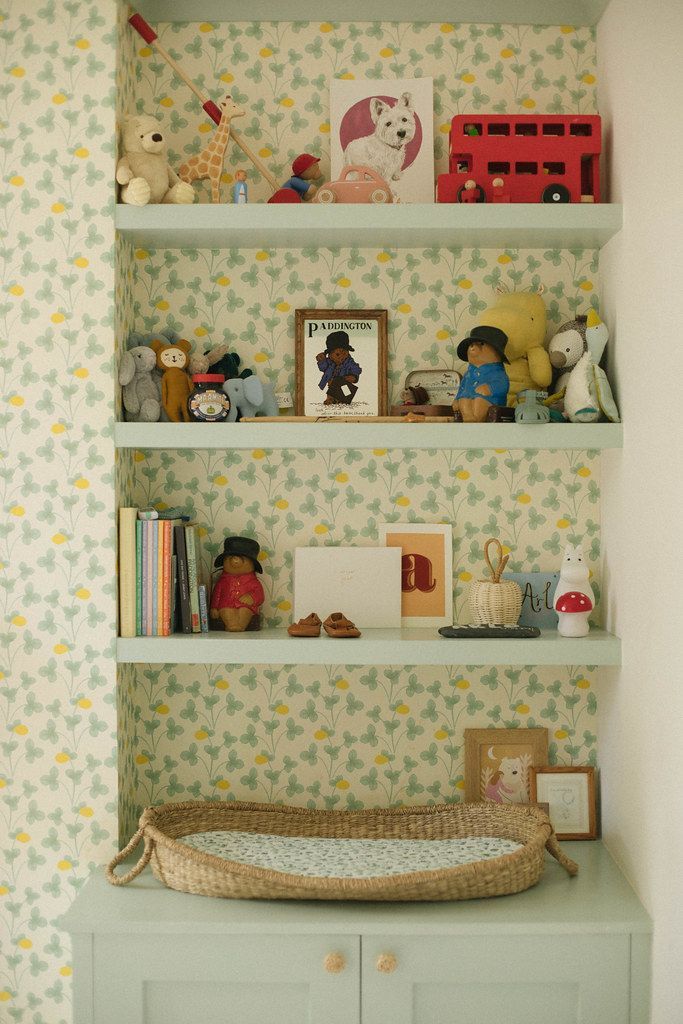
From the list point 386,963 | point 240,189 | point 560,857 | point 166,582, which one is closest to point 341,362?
point 240,189

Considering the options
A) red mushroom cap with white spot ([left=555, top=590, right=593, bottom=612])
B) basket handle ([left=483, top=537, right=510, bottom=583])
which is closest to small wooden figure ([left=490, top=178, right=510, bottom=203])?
basket handle ([left=483, top=537, right=510, bottom=583])

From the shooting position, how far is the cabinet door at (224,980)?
1.95 m

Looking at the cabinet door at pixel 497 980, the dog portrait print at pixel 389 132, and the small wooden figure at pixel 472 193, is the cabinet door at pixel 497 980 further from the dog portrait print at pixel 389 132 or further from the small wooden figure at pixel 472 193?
the dog portrait print at pixel 389 132

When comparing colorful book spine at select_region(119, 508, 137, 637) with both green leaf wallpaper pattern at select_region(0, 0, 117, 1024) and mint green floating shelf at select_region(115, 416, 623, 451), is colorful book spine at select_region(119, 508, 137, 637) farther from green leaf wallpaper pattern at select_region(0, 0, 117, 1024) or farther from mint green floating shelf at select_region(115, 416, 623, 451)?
mint green floating shelf at select_region(115, 416, 623, 451)

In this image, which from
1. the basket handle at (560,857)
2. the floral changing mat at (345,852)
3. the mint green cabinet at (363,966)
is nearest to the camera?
the mint green cabinet at (363,966)

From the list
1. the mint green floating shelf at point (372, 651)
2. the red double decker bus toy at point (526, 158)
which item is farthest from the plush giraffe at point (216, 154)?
the mint green floating shelf at point (372, 651)

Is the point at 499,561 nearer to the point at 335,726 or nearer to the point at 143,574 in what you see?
the point at 335,726

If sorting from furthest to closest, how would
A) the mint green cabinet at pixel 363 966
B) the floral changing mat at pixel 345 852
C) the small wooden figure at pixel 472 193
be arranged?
the small wooden figure at pixel 472 193
the floral changing mat at pixel 345 852
the mint green cabinet at pixel 363 966

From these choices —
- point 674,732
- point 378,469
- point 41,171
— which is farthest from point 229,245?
point 674,732

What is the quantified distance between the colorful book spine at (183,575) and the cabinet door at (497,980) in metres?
0.83

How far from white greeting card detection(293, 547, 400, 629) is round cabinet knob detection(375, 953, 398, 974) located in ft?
2.59

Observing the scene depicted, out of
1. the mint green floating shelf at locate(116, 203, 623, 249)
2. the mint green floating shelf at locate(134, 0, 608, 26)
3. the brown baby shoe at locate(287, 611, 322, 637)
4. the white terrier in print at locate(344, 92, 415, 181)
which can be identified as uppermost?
the mint green floating shelf at locate(134, 0, 608, 26)

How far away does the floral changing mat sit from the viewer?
2.04 m

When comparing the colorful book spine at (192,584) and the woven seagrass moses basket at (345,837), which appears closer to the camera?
the woven seagrass moses basket at (345,837)
